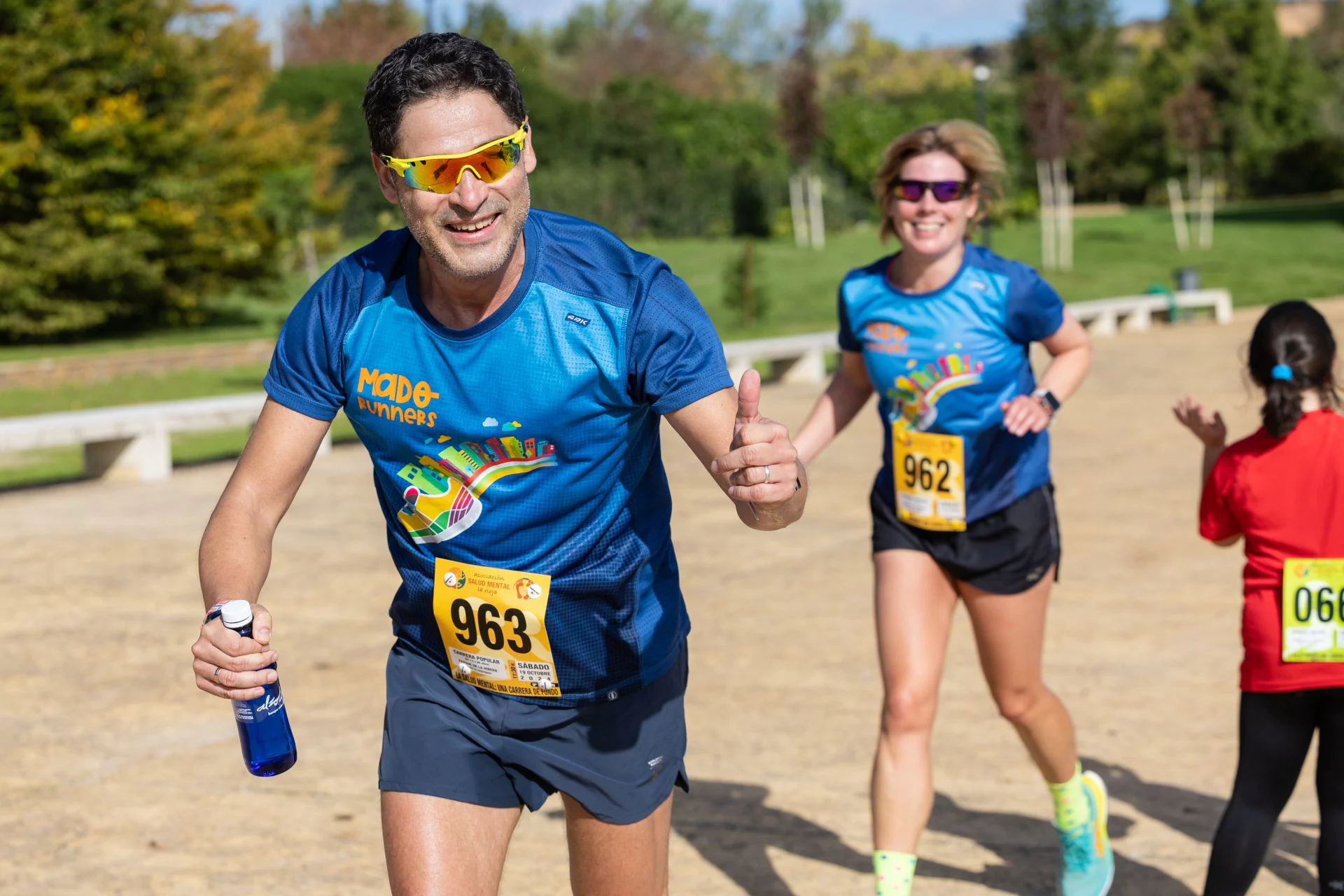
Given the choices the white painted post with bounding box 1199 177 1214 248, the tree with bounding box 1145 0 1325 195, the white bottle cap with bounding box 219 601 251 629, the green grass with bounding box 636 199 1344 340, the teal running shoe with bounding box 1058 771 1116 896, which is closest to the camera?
the white bottle cap with bounding box 219 601 251 629

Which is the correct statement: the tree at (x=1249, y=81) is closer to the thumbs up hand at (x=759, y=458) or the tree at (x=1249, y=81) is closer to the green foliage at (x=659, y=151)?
the green foliage at (x=659, y=151)

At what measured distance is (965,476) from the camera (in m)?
4.67

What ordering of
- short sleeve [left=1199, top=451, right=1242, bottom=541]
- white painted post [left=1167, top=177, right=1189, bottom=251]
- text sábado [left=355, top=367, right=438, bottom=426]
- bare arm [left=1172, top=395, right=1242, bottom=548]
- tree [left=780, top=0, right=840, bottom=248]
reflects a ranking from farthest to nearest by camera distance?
white painted post [left=1167, top=177, right=1189, bottom=251]
tree [left=780, top=0, right=840, bottom=248]
bare arm [left=1172, top=395, right=1242, bottom=548]
short sleeve [left=1199, top=451, right=1242, bottom=541]
text sábado [left=355, top=367, right=438, bottom=426]

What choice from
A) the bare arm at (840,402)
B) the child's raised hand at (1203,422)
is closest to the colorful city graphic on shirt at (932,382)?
the bare arm at (840,402)

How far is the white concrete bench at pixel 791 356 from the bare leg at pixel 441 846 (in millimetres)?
15502

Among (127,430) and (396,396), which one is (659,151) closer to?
(127,430)

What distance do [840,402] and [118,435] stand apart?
900 centimetres

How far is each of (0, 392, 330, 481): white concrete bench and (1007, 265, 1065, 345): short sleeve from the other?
921 cm

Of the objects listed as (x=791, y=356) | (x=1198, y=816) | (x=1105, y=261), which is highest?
(x=1198, y=816)

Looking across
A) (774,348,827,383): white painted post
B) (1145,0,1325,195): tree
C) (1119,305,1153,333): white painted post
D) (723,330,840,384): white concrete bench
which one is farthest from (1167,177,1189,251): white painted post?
(774,348,827,383): white painted post

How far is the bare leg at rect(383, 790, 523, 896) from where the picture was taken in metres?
2.99

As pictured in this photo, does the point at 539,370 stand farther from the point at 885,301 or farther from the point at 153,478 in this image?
the point at 153,478

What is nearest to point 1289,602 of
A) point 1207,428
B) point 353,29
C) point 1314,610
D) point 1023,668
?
point 1314,610

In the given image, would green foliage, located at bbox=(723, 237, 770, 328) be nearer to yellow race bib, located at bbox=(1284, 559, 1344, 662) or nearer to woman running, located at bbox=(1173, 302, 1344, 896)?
woman running, located at bbox=(1173, 302, 1344, 896)
